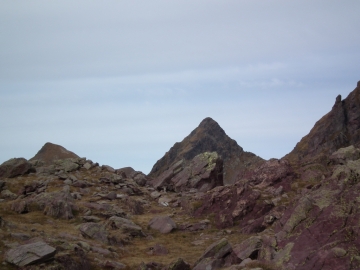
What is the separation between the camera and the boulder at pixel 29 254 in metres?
18.6

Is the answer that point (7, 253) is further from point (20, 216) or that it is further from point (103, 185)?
point (103, 185)

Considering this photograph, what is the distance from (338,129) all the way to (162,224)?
162 meters

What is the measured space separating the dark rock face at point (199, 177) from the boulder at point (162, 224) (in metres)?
17.2

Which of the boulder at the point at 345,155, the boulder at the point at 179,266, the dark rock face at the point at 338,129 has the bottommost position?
the boulder at the point at 179,266

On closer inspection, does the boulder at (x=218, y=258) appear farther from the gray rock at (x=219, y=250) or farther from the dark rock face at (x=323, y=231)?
the dark rock face at (x=323, y=231)

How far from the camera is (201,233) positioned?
109 feet

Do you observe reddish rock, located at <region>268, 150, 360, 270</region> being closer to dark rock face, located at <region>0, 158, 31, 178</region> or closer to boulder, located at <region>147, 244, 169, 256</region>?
boulder, located at <region>147, 244, 169, 256</region>

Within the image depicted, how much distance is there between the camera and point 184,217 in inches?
1547

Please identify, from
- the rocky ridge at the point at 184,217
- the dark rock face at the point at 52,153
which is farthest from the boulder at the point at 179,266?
the dark rock face at the point at 52,153

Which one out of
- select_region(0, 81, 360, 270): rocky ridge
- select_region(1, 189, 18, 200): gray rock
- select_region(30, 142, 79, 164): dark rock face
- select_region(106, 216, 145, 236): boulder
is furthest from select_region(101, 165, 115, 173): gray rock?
select_region(30, 142, 79, 164): dark rock face

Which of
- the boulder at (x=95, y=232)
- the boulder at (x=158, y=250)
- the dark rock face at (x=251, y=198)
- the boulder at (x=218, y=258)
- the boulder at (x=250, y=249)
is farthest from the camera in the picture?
A: the dark rock face at (x=251, y=198)

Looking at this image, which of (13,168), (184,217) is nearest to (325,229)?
(184,217)

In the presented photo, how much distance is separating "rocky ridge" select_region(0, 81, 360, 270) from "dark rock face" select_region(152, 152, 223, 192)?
16 centimetres

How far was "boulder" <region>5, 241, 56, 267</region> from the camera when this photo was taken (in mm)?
18648
